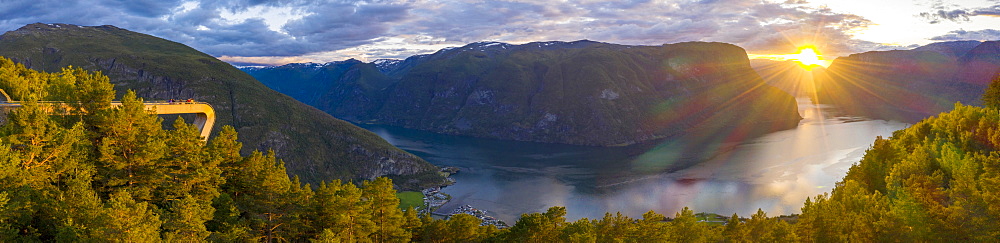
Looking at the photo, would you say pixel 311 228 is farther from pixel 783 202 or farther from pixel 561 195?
pixel 783 202

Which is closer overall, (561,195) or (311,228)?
(311,228)

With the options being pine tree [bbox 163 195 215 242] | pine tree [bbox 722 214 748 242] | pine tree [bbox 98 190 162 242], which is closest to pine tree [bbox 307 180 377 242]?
pine tree [bbox 163 195 215 242]

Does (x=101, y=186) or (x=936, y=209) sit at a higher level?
(x=101, y=186)

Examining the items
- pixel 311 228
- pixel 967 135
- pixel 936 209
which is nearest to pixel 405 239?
pixel 311 228

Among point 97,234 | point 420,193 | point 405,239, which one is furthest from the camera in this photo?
point 420,193

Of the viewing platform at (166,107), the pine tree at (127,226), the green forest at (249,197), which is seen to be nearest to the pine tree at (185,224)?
the green forest at (249,197)

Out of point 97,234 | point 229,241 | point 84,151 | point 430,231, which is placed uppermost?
point 84,151

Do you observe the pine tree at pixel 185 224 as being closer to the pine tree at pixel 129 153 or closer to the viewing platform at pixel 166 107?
the pine tree at pixel 129 153

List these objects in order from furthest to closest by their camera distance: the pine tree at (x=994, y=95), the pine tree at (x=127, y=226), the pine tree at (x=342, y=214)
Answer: the pine tree at (x=994, y=95) → the pine tree at (x=342, y=214) → the pine tree at (x=127, y=226)
